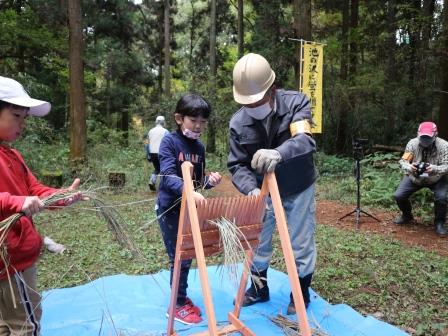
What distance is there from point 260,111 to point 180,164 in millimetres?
623

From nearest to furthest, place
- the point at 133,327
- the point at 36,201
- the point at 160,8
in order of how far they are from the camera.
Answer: the point at 36,201 < the point at 133,327 < the point at 160,8

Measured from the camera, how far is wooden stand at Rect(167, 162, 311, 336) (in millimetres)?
1824

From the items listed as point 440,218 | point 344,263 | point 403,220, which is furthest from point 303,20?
point 344,263

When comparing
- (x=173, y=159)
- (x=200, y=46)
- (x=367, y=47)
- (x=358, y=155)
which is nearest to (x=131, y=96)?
(x=200, y=46)

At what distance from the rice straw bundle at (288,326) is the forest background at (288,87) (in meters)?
0.61

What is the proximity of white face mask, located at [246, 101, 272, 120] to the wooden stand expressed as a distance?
0.63 metres

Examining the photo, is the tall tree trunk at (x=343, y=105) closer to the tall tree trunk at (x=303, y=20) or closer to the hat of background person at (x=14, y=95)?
the tall tree trunk at (x=303, y=20)

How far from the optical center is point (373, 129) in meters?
12.1

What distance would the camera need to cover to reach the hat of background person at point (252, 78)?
227 centimetres

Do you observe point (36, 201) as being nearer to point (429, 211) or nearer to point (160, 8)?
point (429, 211)

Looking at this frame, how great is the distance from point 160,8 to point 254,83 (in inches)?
825

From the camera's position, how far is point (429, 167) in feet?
16.3

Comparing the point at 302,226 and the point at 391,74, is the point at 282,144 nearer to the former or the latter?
the point at 302,226

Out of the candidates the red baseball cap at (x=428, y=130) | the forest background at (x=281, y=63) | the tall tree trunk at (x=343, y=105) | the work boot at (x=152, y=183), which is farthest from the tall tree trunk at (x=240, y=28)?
the red baseball cap at (x=428, y=130)
